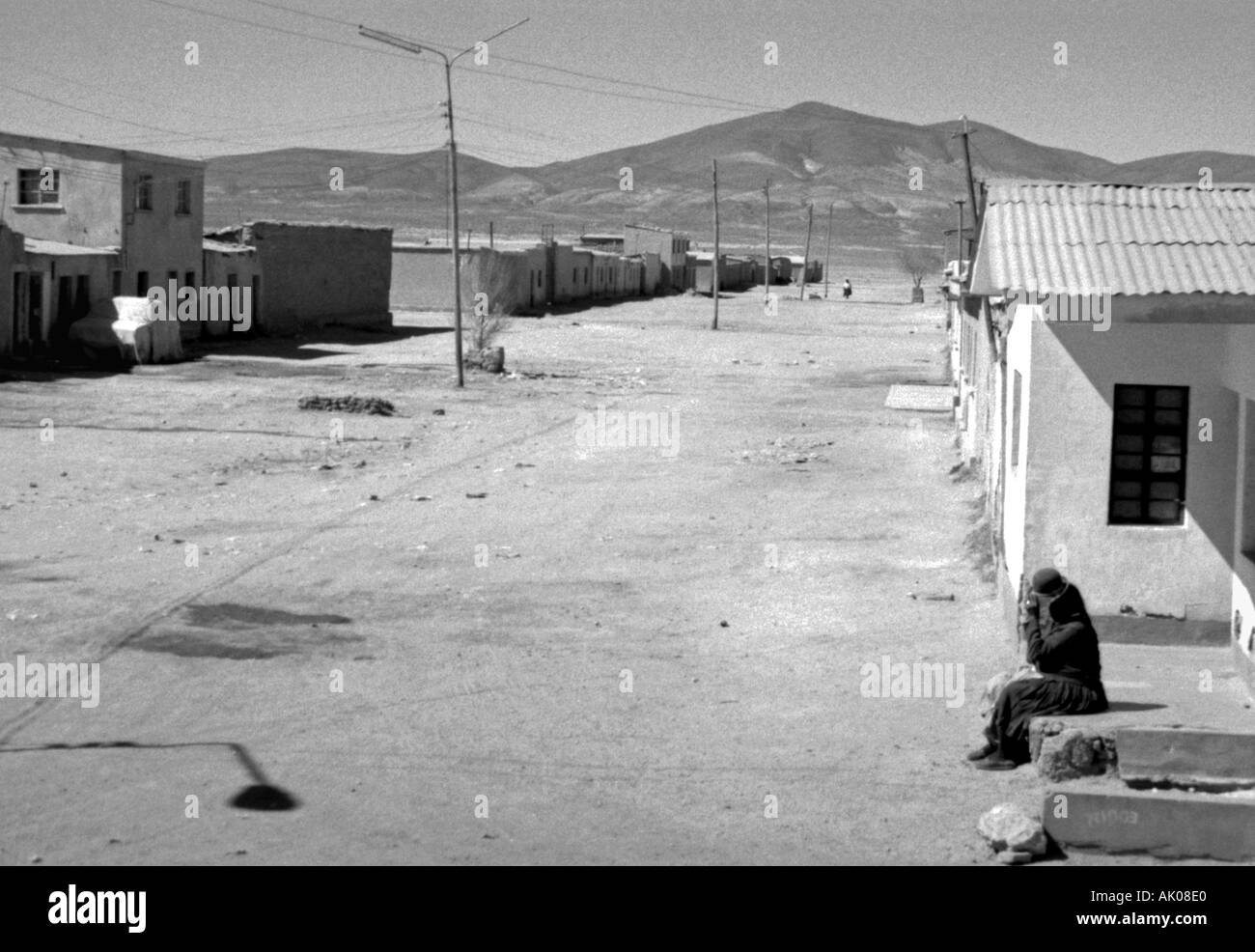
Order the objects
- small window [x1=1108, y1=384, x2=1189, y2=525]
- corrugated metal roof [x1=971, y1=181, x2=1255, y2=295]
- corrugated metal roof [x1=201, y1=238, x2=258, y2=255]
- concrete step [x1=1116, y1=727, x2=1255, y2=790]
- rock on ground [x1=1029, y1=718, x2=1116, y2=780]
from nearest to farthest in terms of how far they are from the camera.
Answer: concrete step [x1=1116, y1=727, x2=1255, y2=790] → rock on ground [x1=1029, y1=718, x2=1116, y2=780] → corrugated metal roof [x1=971, y1=181, x2=1255, y2=295] → small window [x1=1108, y1=384, x2=1189, y2=525] → corrugated metal roof [x1=201, y1=238, x2=258, y2=255]

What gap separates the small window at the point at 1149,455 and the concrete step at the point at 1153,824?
166 inches

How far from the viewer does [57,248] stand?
3541cm

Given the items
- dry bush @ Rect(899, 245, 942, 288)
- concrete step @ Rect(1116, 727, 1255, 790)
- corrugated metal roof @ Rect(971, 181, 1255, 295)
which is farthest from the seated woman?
dry bush @ Rect(899, 245, 942, 288)

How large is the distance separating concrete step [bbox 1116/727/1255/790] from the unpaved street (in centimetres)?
65

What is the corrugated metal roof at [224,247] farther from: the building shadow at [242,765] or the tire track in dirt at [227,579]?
the building shadow at [242,765]

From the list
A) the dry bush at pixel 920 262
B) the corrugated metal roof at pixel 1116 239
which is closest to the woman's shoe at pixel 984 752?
the corrugated metal roof at pixel 1116 239

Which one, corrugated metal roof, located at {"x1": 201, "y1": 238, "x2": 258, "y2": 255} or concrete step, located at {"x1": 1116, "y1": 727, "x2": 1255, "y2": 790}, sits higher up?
corrugated metal roof, located at {"x1": 201, "y1": 238, "x2": 258, "y2": 255}

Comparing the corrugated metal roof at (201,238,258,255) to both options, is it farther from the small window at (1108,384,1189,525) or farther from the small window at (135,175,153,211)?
the small window at (1108,384,1189,525)

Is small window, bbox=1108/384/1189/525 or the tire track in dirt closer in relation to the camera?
the tire track in dirt

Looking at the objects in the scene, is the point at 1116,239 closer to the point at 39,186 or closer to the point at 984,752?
the point at 984,752

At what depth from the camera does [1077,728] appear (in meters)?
8.98

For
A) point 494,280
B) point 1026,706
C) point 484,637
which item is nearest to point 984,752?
point 1026,706

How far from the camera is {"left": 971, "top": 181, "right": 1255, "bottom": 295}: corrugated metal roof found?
11594 mm

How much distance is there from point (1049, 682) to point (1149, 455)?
10.2 feet
